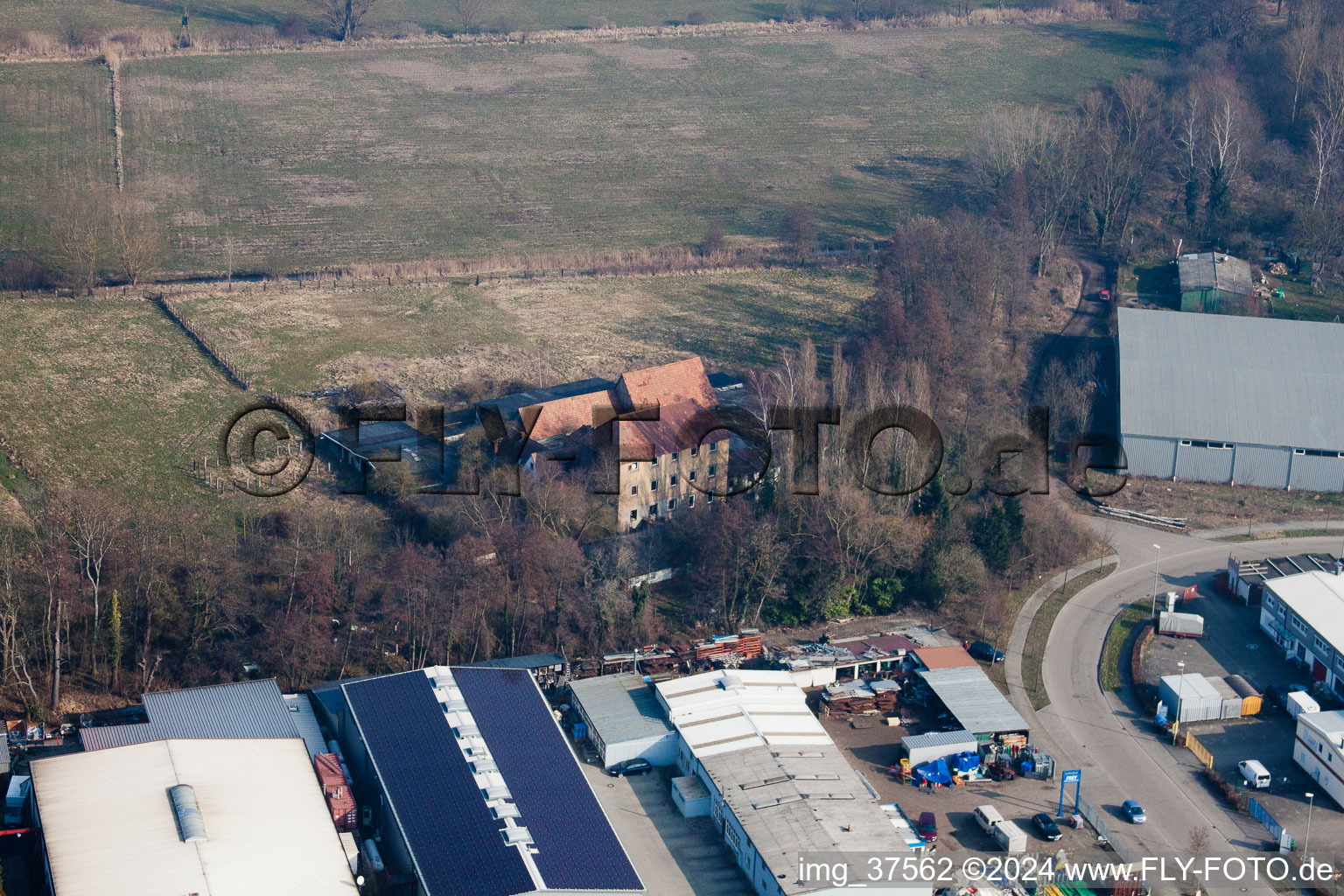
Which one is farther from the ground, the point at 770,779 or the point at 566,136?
the point at 566,136

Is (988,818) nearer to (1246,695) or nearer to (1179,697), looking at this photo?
(1179,697)

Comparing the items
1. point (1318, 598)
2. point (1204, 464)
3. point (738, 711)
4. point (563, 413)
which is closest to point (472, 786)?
point (738, 711)

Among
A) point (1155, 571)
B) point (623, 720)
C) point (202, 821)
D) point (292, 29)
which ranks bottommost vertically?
Result: point (1155, 571)

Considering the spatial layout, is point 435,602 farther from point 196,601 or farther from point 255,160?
point 255,160

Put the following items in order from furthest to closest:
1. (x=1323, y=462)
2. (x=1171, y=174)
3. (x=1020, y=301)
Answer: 1. (x=1171, y=174)
2. (x=1020, y=301)
3. (x=1323, y=462)

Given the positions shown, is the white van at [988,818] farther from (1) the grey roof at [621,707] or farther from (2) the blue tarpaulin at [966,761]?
(1) the grey roof at [621,707]

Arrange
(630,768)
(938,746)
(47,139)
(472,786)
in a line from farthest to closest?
1. (47,139)
2. (938,746)
3. (630,768)
4. (472,786)

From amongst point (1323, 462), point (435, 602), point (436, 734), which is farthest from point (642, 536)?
point (1323, 462)
